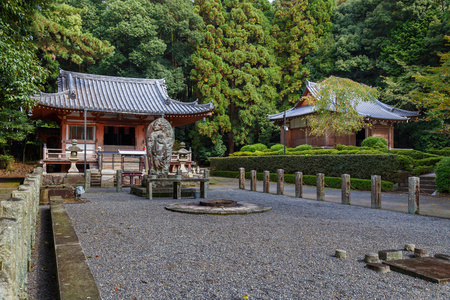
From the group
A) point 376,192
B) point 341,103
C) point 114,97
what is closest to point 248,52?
point 341,103

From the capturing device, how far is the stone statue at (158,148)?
12.1 meters

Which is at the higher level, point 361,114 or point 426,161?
point 361,114

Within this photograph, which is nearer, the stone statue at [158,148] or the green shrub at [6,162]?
the stone statue at [158,148]

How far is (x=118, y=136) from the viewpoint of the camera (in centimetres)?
2361

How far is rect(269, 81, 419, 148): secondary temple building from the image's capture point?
2498 centimetres

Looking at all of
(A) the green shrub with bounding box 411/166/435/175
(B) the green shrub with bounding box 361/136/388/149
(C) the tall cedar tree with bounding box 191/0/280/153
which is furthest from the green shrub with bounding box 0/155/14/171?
(A) the green shrub with bounding box 411/166/435/175

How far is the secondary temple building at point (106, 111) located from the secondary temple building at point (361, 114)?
8.44 metres

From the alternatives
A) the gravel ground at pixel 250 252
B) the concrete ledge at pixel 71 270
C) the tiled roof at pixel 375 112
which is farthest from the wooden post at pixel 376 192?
the tiled roof at pixel 375 112

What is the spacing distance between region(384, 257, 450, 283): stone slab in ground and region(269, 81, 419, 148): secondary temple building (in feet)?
65.9

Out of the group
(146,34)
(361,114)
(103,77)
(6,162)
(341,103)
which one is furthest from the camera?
(146,34)

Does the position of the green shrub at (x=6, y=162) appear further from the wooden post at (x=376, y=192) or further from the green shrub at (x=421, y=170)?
the green shrub at (x=421, y=170)

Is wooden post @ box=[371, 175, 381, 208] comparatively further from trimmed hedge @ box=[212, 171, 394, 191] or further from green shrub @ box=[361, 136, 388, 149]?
green shrub @ box=[361, 136, 388, 149]

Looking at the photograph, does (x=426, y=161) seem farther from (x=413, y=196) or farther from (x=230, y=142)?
(x=230, y=142)

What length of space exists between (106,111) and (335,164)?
13721 mm
